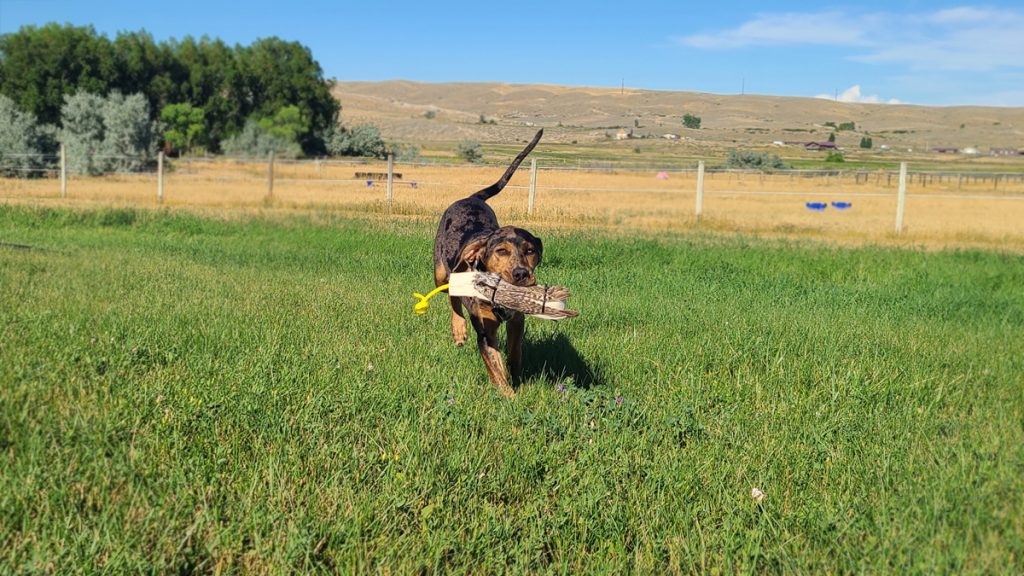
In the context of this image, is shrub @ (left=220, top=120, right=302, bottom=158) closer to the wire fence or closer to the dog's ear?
the wire fence

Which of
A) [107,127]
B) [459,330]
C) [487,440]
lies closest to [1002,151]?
[459,330]

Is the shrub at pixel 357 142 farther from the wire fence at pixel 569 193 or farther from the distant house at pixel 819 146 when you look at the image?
the distant house at pixel 819 146

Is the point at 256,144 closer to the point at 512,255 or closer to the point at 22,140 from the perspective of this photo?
the point at 22,140

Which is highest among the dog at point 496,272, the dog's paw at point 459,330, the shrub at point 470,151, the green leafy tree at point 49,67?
the green leafy tree at point 49,67

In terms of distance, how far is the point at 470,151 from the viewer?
1570 centimetres

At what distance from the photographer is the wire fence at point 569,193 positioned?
15338 millimetres

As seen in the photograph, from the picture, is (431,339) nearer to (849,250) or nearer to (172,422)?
(172,422)

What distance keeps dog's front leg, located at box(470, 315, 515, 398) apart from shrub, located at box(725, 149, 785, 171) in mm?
19053

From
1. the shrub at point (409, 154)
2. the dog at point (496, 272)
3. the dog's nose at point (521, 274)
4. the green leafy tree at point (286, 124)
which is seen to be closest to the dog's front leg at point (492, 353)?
the dog at point (496, 272)

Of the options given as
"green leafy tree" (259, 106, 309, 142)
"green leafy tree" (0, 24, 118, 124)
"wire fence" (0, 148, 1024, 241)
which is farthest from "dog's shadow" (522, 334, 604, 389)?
"green leafy tree" (259, 106, 309, 142)

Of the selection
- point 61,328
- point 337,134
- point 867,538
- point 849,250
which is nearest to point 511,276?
point 867,538

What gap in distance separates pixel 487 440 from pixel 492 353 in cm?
124

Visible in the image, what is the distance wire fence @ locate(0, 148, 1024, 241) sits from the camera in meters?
15.3

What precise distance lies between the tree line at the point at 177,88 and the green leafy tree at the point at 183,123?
65 mm
